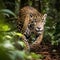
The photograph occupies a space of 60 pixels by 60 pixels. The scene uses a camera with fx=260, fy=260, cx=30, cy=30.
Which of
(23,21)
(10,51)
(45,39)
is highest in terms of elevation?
(10,51)

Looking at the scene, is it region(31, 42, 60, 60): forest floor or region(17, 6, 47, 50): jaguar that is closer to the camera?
region(31, 42, 60, 60): forest floor

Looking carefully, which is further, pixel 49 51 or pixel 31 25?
pixel 31 25

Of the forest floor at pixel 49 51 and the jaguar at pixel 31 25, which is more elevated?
the jaguar at pixel 31 25

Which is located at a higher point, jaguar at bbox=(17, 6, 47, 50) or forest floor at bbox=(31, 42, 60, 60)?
jaguar at bbox=(17, 6, 47, 50)

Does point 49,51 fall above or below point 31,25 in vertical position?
below

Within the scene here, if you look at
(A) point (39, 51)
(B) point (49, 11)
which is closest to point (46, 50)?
(A) point (39, 51)

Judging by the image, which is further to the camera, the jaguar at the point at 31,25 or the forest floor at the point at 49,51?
the jaguar at the point at 31,25

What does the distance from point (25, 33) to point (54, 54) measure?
1290 millimetres

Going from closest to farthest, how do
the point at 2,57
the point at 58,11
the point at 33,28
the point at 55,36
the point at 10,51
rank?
the point at 2,57 → the point at 10,51 → the point at 55,36 → the point at 33,28 → the point at 58,11

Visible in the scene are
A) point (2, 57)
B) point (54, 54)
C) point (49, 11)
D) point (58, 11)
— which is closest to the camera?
point (2, 57)

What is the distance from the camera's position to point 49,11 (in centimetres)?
936

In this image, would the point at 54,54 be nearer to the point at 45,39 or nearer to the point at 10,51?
the point at 45,39

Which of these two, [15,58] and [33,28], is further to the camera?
[33,28]

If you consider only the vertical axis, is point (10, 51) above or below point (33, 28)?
above
